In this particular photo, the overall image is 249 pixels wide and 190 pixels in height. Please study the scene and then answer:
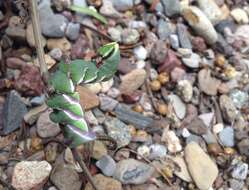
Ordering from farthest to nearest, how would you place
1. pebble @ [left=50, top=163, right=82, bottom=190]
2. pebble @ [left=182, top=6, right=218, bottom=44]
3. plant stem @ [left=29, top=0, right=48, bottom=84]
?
1. pebble @ [left=182, top=6, right=218, bottom=44]
2. pebble @ [left=50, top=163, right=82, bottom=190]
3. plant stem @ [left=29, top=0, right=48, bottom=84]

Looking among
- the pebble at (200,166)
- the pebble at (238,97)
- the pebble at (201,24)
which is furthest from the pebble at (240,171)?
the pebble at (201,24)

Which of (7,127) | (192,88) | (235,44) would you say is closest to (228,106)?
(192,88)

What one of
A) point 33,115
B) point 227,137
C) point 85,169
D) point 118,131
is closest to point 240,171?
point 227,137

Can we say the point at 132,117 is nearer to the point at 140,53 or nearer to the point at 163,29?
the point at 140,53

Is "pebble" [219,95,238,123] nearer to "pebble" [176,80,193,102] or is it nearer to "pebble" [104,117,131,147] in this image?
"pebble" [176,80,193,102]

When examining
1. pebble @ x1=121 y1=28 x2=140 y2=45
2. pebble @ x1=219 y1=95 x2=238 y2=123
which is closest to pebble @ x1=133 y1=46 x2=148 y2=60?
pebble @ x1=121 y1=28 x2=140 y2=45

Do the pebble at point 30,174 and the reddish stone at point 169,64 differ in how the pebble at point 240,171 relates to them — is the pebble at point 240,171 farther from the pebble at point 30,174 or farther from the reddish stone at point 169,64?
the pebble at point 30,174
